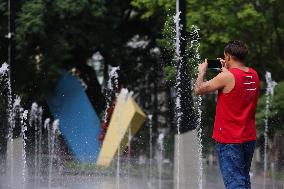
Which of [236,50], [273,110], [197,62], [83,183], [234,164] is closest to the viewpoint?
[234,164]

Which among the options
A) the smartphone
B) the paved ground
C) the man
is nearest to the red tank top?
the man

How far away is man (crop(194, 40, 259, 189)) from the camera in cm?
569

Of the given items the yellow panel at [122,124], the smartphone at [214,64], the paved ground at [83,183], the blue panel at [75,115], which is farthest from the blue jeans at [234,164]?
the blue panel at [75,115]

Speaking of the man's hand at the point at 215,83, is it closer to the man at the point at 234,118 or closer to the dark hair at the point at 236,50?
the man at the point at 234,118

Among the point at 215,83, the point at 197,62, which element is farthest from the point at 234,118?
the point at 197,62

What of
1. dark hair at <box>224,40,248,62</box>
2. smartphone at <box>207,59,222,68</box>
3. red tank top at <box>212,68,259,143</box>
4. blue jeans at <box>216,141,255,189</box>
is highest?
dark hair at <box>224,40,248,62</box>

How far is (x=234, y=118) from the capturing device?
5.70 m

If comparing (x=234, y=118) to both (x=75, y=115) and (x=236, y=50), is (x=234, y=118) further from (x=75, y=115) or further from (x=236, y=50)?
(x=75, y=115)

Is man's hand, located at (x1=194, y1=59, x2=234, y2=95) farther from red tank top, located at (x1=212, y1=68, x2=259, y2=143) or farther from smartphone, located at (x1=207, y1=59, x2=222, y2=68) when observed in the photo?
smartphone, located at (x1=207, y1=59, x2=222, y2=68)

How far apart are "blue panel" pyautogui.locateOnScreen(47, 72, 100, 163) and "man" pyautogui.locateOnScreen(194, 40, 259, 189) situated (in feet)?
66.4

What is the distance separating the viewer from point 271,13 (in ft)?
74.3

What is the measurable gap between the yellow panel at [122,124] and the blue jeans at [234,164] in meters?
17.4

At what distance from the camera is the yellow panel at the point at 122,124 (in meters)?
23.4

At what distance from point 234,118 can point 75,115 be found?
2165 centimetres
